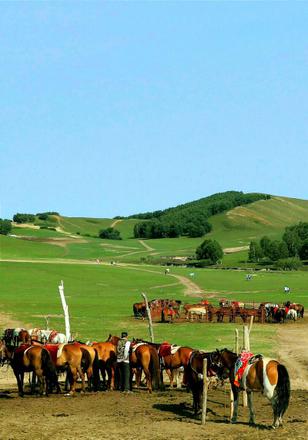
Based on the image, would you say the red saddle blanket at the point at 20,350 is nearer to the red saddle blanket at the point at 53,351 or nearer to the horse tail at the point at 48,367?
the red saddle blanket at the point at 53,351

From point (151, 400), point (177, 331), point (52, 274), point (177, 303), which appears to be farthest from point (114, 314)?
point (52, 274)

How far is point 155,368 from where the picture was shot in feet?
77.4

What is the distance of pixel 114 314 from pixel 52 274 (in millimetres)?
43431

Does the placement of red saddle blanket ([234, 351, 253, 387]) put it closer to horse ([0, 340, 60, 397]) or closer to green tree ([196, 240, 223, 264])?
horse ([0, 340, 60, 397])

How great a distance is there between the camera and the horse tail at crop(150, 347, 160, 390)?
23.5 meters

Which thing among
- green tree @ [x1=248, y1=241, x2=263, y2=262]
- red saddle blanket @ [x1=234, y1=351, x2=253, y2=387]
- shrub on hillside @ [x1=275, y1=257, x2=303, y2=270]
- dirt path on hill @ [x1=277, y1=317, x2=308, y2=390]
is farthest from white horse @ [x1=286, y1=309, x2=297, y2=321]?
green tree @ [x1=248, y1=241, x2=263, y2=262]

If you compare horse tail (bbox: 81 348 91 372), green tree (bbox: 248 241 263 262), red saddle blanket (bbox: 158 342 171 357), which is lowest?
horse tail (bbox: 81 348 91 372)

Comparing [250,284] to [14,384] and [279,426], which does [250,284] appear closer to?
[14,384]

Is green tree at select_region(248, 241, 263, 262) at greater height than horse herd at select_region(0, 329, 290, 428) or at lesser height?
greater

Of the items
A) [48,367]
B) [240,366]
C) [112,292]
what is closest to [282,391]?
[240,366]

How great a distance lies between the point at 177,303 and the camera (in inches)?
2194

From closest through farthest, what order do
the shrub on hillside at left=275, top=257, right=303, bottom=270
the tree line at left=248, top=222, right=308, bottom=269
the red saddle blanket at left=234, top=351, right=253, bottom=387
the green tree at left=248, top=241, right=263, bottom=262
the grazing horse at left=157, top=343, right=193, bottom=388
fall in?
the red saddle blanket at left=234, top=351, right=253, bottom=387 → the grazing horse at left=157, top=343, right=193, bottom=388 → the shrub on hillside at left=275, top=257, right=303, bottom=270 → the tree line at left=248, top=222, right=308, bottom=269 → the green tree at left=248, top=241, right=263, bottom=262

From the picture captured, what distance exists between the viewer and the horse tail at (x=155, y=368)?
23.5 m

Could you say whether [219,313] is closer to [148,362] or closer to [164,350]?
[164,350]
